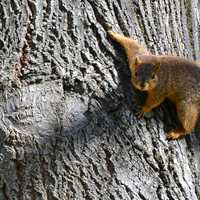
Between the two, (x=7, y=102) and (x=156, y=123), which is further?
(x=156, y=123)

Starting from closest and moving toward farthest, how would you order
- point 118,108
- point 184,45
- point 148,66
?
point 118,108
point 184,45
point 148,66

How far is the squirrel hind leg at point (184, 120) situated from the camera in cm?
222

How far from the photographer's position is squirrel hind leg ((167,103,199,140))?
2223 millimetres

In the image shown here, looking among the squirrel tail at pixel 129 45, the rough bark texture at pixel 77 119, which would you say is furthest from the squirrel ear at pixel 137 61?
the rough bark texture at pixel 77 119

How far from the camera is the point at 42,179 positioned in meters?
1.97

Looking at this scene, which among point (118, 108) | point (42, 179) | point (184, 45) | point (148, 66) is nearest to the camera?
point (42, 179)

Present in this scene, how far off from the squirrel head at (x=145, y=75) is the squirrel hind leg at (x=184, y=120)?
23 cm

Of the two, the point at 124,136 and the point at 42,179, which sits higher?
the point at 124,136

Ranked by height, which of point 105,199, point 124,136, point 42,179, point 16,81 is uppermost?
point 16,81

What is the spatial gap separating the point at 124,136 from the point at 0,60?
0.70 meters

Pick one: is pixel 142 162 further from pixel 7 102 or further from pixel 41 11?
pixel 41 11

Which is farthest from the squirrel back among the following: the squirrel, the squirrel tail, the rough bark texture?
the rough bark texture

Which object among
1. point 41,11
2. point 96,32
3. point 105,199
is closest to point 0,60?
point 41,11

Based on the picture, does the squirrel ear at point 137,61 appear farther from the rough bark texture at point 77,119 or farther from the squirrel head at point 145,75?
the rough bark texture at point 77,119
